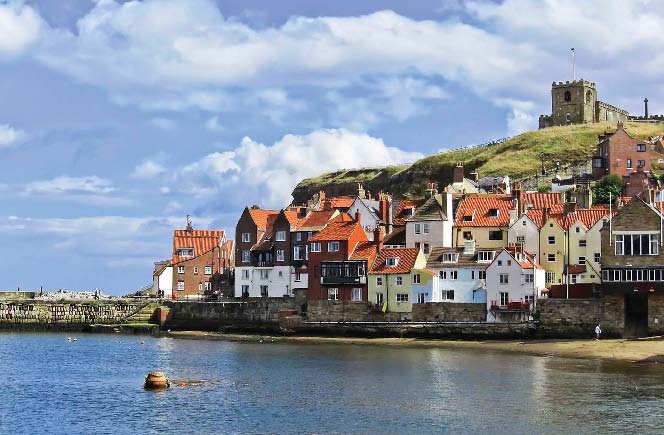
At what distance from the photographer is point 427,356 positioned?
97.8 metres

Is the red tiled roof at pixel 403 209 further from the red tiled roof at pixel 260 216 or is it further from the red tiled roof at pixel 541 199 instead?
the red tiled roof at pixel 260 216

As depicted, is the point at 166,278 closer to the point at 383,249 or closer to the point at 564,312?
the point at 383,249

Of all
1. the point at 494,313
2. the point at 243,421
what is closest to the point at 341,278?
the point at 494,313

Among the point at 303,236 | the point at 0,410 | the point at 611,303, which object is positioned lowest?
the point at 0,410

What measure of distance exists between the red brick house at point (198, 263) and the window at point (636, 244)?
62984mm

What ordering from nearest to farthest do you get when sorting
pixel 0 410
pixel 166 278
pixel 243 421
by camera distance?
1. pixel 243 421
2. pixel 0 410
3. pixel 166 278

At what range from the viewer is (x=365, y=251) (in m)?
120

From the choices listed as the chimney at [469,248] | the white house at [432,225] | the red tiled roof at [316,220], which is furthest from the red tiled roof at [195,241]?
the chimney at [469,248]

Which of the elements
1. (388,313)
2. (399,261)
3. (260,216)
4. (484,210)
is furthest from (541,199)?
(260,216)

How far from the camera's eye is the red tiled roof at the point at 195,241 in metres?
152

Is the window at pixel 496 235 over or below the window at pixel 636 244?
over

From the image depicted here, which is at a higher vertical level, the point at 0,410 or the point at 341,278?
the point at 341,278

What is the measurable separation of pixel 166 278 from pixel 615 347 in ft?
254

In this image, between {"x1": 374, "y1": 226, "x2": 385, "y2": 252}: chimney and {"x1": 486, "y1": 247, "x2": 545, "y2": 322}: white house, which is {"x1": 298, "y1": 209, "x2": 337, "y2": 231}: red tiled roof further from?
{"x1": 486, "y1": 247, "x2": 545, "y2": 322}: white house
